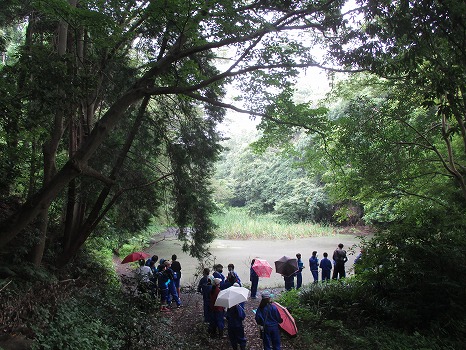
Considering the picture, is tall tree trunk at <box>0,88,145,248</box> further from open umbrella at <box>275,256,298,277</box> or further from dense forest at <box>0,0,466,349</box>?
open umbrella at <box>275,256,298,277</box>

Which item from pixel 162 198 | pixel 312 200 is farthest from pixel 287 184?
pixel 162 198

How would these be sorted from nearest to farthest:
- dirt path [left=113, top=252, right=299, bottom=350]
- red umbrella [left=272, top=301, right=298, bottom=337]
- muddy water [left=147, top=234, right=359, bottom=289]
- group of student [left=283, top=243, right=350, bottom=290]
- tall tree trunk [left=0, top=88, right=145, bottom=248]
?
tall tree trunk [left=0, top=88, right=145, bottom=248], red umbrella [left=272, top=301, right=298, bottom=337], dirt path [left=113, top=252, right=299, bottom=350], group of student [left=283, top=243, right=350, bottom=290], muddy water [left=147, top=234, right=359, bottom=289]

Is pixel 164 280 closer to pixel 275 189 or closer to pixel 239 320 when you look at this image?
pixel 239 320

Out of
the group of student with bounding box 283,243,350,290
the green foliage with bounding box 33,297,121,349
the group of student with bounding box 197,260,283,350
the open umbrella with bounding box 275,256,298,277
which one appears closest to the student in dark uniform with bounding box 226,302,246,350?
the group of student with bounding box 197,260,283,350

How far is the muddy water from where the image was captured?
1468cm

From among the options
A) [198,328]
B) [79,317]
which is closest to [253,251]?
[198,328]

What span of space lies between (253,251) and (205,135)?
12196 millimetres

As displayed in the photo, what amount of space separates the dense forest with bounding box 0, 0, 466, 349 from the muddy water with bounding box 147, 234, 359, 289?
16.4 feet

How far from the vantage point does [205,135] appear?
945 centimetres

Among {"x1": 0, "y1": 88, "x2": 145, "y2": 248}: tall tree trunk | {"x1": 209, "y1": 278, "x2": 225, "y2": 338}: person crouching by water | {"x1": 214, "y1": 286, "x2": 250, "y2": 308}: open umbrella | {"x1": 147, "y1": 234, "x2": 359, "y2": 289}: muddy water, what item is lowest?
{"x1": 147, "y1": 234, "x2": 359, "y2": 289}: muddy water

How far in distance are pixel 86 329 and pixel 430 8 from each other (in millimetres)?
5536

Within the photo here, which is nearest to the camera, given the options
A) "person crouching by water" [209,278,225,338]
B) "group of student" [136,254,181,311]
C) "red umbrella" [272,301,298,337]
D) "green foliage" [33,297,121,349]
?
"green foliage" [33,297,121,349]

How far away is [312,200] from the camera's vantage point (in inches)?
1127

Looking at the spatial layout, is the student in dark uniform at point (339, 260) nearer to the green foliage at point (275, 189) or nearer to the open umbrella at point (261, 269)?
the open umbrella at point (261, 269)
